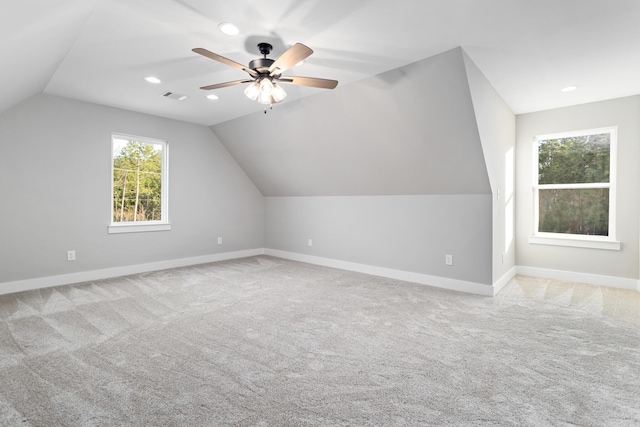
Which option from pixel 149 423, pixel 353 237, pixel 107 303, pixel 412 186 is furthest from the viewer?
pixel 353 237

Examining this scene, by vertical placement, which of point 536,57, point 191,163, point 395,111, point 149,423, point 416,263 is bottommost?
point 149,423

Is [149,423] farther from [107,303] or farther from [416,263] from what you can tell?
[416,263]

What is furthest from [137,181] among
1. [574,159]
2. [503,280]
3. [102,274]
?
[574,159]

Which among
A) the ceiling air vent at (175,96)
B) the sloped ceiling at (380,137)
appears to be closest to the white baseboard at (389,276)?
the sloped ceiling at (380,137)

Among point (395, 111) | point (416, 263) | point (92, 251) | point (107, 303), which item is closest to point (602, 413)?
point (416, 263)

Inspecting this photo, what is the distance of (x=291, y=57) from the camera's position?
2.21 meters

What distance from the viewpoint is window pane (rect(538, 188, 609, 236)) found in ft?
13.8

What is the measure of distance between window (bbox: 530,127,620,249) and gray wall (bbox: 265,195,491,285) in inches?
59.0

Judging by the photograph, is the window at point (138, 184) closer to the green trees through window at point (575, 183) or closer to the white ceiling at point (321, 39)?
the white ceiling at point (321, 39)

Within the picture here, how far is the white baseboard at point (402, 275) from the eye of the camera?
3808mm

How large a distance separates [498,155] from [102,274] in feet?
18.2

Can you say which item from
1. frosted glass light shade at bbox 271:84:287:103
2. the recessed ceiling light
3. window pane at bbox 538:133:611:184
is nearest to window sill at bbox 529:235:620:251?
window pane at bbox 538:133:611:184

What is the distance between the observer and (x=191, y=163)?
17.7 feet

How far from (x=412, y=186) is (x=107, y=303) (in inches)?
154
